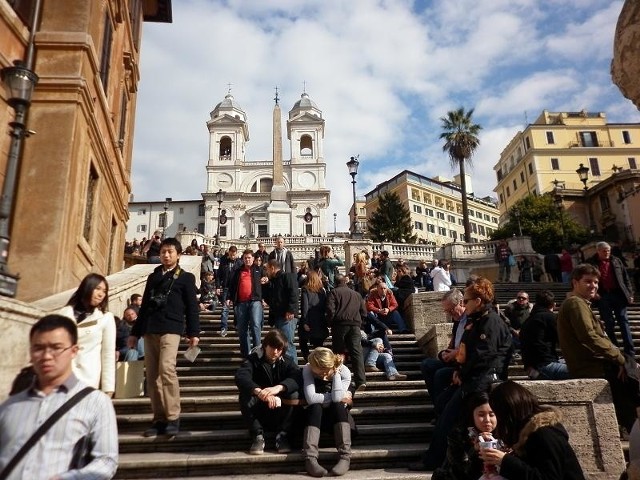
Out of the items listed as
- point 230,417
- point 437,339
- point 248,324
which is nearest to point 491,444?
point 230,417

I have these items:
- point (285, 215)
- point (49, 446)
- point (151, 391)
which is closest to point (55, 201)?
point (151, 391)

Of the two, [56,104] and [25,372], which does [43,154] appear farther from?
[25,372]

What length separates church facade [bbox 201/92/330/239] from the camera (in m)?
74.7

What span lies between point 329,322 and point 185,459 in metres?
3.08

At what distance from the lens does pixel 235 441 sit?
5.24 m

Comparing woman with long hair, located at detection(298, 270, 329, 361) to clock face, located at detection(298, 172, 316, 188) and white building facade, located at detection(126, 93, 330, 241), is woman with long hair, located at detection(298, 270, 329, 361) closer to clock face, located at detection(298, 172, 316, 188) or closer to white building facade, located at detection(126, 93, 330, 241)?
white building facade, located at detection(126, 93, 330, 241)

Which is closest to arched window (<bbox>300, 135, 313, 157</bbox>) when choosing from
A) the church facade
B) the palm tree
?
the church facade

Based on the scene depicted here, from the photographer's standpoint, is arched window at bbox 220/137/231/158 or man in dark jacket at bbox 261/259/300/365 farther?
arched window at bbox 220/137/231/158

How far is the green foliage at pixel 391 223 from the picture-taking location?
5794cm

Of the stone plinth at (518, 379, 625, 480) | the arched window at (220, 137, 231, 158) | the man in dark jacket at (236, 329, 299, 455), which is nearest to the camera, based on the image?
the stone plinth at (518, 379, 625, 480)

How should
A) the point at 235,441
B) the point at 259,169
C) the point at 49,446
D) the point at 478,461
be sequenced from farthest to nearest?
the point at 259,169
the point at 235,441
the point at 478,461
the point at 49,446

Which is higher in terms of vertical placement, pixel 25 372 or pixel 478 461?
pixel 25 372

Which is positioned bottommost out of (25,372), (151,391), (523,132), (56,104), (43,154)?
(151,391)

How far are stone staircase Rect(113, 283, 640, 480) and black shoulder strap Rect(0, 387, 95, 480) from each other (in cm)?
267
